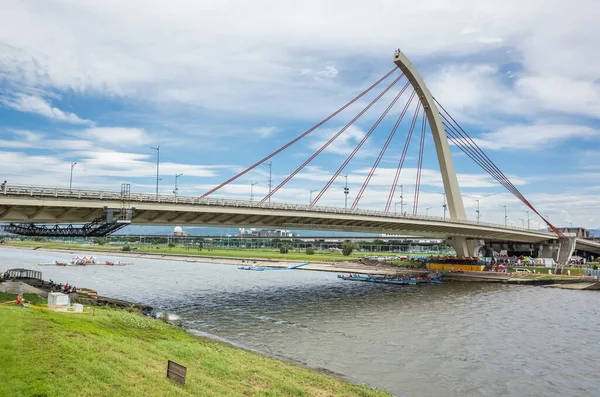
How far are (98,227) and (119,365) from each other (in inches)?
880

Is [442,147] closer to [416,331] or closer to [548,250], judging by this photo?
[416,331]

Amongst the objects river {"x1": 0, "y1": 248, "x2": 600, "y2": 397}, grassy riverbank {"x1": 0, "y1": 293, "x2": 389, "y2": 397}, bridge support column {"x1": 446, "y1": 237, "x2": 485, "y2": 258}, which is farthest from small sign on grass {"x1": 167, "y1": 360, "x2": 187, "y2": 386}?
bridge support column {"x1": 446, "y1": 237, "x2": 485, "y2": 258}

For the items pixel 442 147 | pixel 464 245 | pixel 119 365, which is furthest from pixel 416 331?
pixel 464 245

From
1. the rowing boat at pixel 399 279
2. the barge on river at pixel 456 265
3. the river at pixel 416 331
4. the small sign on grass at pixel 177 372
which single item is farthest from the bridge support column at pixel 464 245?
the small sign on grass at pixel 177 372

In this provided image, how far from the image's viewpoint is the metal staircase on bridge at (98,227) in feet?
109

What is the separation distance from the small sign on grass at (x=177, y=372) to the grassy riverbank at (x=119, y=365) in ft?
0.74

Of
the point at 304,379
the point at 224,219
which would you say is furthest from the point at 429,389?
the point at 224,219

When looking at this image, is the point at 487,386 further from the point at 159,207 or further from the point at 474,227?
the point at 474,227

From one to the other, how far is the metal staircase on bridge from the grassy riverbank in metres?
11.7

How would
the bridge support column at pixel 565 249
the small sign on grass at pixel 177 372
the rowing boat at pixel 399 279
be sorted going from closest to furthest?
the small sign on grass at pixel 177 372 < the rowing boat at pixel 399 279 < the bridge support column at pixel 565 249

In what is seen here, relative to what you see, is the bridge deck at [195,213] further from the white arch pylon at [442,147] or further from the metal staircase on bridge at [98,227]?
the white arch pylon at [442,147]

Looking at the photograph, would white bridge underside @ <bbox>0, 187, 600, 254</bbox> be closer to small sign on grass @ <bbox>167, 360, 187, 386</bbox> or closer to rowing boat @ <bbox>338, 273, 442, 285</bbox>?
rowing boat @ <bbox>338, 273, 442, 285</bbox>

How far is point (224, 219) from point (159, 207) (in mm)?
8692

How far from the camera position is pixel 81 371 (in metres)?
12.6
